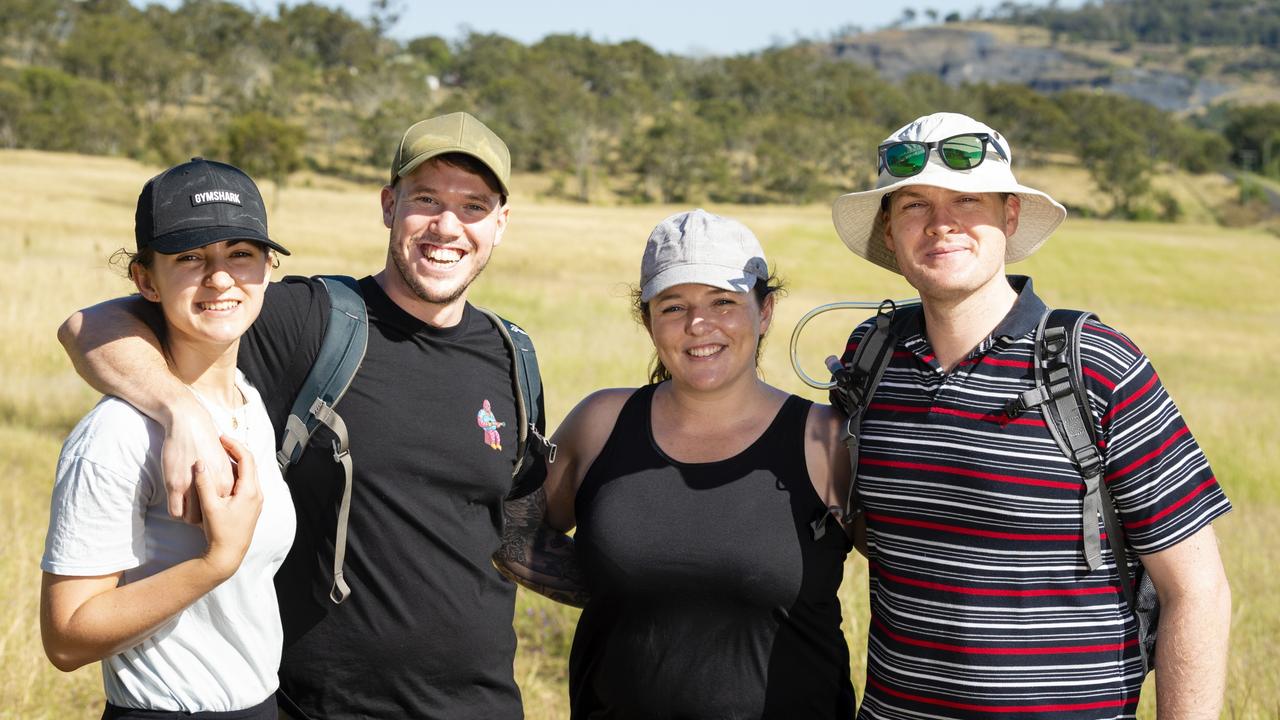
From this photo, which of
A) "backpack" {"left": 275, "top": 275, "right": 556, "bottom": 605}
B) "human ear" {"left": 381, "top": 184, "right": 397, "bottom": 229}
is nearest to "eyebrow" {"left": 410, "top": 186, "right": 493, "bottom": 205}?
"human ear" {"left": 381, "top": 184, "right": 397, "bottom": 229}

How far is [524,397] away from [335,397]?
602 mm

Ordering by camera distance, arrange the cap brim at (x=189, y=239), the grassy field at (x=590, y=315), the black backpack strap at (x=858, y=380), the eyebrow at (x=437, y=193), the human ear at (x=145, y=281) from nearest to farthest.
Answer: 1. the cap brim at (x=189, y=239)
2. the human ear at (x=145, y=281)
3. the black backpack strap at (x=858, y=380)
4. the eyebrow at (x=437, y=193)
5. the grassy field at (x=590, y=315)

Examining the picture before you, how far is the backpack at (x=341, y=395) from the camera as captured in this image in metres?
3.02

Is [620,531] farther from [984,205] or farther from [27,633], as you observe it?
[27,633]

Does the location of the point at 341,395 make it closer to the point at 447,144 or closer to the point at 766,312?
the point at 447,144

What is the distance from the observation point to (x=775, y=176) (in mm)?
79250

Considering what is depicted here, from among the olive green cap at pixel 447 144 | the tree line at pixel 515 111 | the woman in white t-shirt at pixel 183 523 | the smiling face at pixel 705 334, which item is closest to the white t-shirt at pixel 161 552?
the woman in white t-shirt at pixel 183 523

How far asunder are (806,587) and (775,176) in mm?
77910

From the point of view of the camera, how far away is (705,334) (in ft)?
10.8

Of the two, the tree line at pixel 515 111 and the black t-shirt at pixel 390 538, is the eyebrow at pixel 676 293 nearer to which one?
the black t-shirt at pixel 390 538

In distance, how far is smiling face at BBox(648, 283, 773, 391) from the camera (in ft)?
10.8

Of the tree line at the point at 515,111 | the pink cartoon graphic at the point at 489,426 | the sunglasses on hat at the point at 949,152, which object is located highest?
the tree line at the point at 515,111

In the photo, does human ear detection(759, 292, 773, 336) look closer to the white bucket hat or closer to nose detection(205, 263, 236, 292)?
the white bucket hat

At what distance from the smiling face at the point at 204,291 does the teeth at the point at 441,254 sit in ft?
2.32
